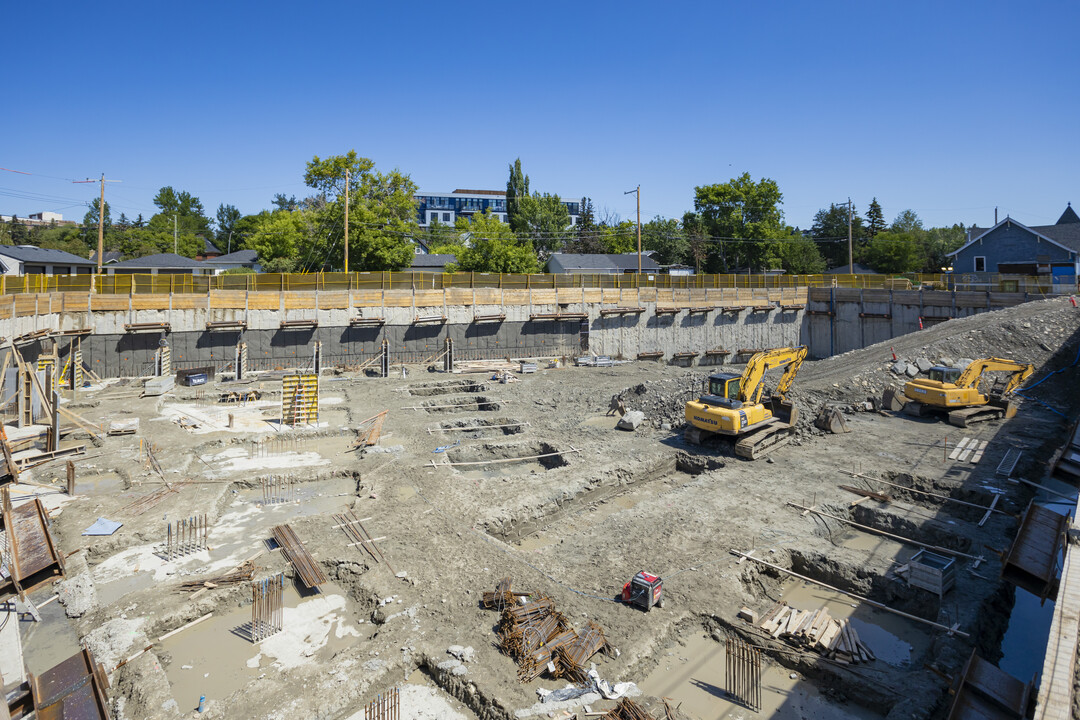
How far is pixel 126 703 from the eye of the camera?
303 inches

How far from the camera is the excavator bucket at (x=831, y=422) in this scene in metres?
19.9

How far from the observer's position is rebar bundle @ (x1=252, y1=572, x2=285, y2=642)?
30.7 feet

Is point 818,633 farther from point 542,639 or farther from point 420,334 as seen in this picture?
point 420,334

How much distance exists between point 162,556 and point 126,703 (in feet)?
14.1

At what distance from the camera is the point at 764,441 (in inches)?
714

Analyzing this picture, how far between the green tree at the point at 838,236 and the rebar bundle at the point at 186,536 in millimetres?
71704

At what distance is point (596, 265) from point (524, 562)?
4871 centimetres

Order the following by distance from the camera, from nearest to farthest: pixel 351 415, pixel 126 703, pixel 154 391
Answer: pixel 126 703 → pixel 351 415 → pixel 154 391

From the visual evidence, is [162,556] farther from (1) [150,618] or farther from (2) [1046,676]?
(2) [1046,676]

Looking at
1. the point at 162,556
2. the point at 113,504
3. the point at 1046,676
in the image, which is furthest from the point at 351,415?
the point at 1046,676

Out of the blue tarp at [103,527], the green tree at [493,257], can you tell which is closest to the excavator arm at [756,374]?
the blue tarp at [103,527]

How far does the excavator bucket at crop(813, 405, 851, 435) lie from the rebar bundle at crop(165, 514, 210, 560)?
17.9m

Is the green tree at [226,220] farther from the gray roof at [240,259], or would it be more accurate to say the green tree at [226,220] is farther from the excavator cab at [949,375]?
the excavator cab at [949,375]

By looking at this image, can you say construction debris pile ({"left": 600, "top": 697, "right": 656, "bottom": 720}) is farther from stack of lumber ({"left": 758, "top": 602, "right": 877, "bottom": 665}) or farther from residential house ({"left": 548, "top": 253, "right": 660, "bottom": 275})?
residential house ({"left": 548, "top": 253, "right": 660, "bottom": 275})
